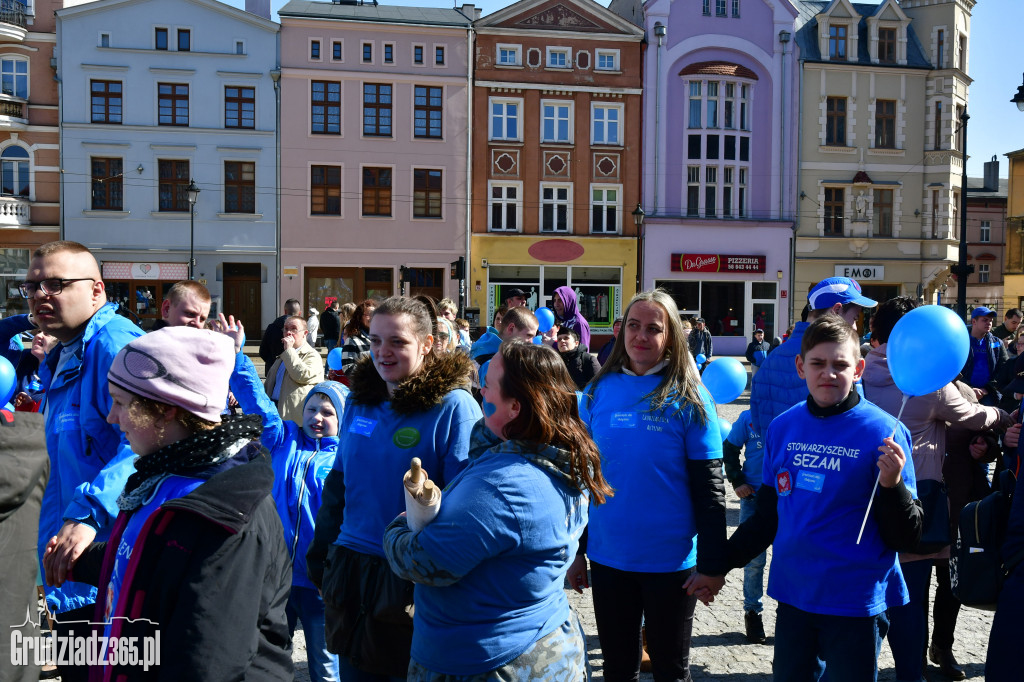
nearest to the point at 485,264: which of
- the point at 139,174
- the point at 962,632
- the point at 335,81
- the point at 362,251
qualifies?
the point at 362,251

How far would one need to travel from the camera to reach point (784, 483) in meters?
3.28

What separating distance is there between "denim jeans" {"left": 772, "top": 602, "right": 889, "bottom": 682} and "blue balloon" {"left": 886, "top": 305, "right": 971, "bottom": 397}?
101cm

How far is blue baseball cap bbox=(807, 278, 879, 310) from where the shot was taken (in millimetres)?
4645

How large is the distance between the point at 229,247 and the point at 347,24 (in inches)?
355

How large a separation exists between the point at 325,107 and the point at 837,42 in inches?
802

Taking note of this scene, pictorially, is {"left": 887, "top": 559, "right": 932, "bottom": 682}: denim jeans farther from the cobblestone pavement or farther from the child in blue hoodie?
the child in blue hoodie

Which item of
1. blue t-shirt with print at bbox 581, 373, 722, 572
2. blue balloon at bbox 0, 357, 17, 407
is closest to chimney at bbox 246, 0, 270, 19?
blue balloon at bbox 0, 357, 17, 407

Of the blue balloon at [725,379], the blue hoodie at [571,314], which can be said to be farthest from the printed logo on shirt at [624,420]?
the blue hoodie at [571,314]

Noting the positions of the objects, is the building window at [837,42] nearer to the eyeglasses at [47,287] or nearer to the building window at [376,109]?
the building window at [376,109]

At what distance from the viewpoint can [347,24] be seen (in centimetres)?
2973

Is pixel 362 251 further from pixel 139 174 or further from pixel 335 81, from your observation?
pixel 139 174

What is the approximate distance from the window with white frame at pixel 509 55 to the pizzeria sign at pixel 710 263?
9.41 metres

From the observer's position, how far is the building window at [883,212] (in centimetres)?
3334

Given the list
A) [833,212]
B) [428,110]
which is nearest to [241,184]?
[428,110]
